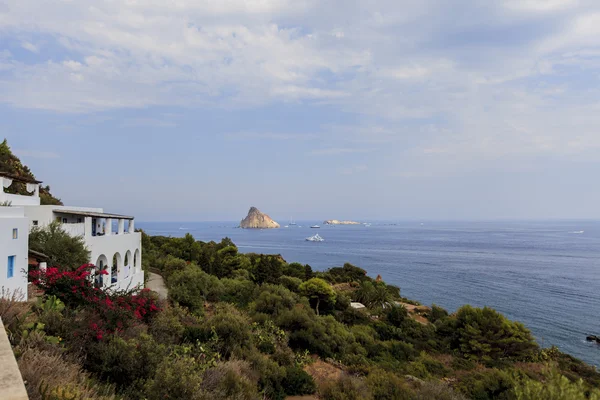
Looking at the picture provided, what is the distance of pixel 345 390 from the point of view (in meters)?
10.8

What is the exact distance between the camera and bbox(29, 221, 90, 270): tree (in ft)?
45.2

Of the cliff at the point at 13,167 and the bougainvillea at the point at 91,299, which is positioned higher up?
the cliff at the point at 13,167

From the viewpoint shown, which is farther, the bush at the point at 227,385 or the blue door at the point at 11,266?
the blue door at the point at 11,266

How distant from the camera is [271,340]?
47.8 ft

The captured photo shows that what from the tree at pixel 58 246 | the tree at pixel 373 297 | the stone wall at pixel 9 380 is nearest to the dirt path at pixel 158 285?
the tree at pixel 58 246

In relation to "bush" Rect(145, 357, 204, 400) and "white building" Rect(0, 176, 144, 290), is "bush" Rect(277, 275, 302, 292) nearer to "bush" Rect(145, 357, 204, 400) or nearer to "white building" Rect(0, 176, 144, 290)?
"white building" Rect(0, 176, 144, 290)

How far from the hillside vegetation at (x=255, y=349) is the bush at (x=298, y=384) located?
0.04 metres

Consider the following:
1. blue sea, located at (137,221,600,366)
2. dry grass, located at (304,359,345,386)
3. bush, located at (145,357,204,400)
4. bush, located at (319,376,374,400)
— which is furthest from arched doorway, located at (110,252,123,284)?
blue sea, located at (137,221,600,366)

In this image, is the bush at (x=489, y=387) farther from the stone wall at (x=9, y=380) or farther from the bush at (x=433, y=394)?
the stone wall at (x=9, y=380)

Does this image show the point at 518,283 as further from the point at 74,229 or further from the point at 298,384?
the point at 74,229

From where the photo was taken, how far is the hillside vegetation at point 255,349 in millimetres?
6520

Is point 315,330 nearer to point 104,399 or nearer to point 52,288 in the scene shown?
point 52,288

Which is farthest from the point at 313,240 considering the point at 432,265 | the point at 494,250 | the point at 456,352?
the point at 456,352

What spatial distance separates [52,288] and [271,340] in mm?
7714
